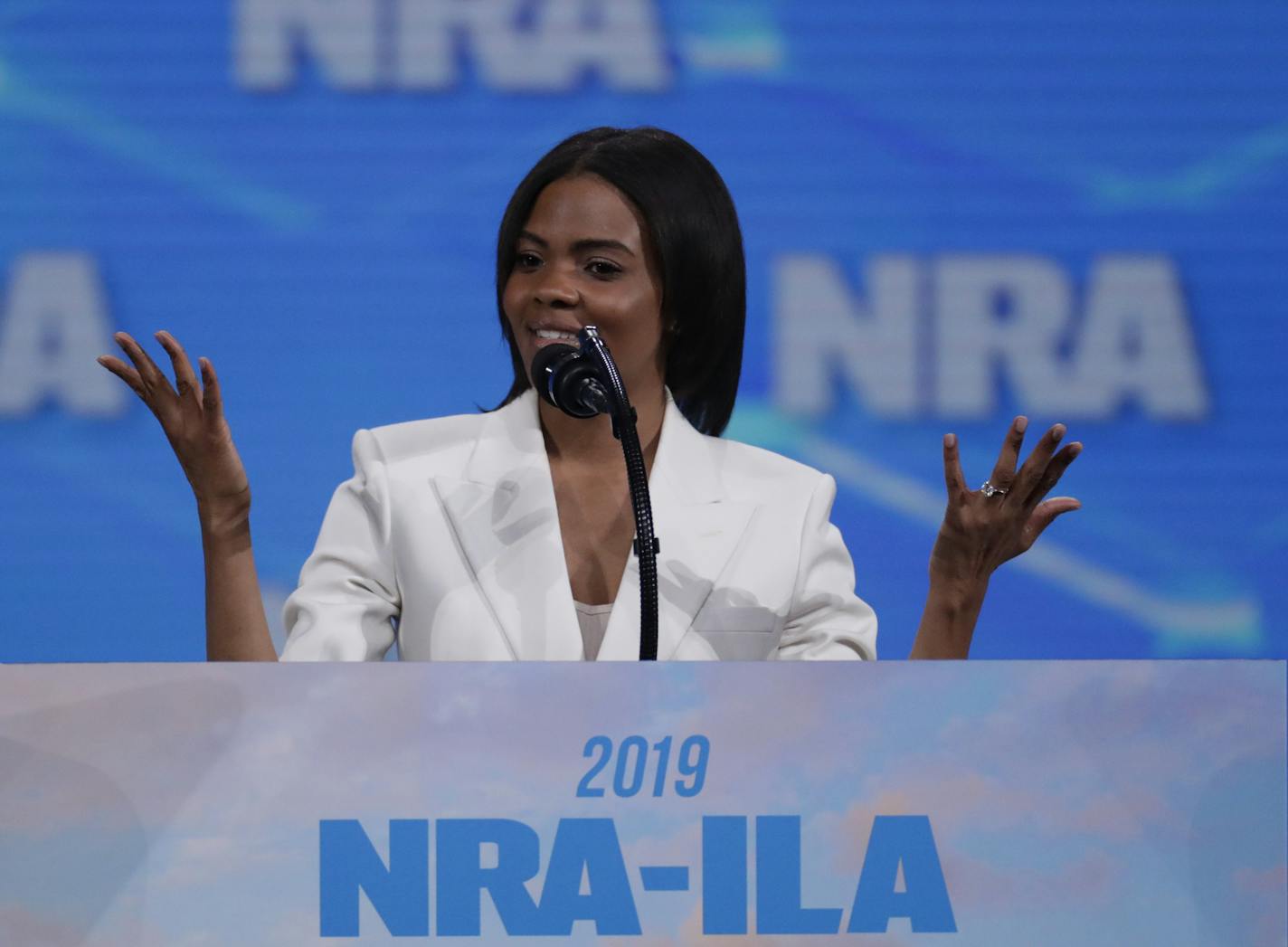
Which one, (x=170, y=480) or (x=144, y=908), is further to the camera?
(x=170, y=480)

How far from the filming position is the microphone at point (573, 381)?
1384 mm

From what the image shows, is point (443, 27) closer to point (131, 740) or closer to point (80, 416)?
point (80, 416)

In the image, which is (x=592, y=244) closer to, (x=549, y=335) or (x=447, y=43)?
(x=549, y=335)

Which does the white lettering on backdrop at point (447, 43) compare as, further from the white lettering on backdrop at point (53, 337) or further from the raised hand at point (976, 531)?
the raised hand at point (976, 531)

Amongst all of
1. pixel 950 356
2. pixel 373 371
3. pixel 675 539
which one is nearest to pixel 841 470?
pixel 950 356

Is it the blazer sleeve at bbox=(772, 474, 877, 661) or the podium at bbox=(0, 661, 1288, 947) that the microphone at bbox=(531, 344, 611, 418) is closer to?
the blazer sleeve at bbox=(772, 474, 877, 661)

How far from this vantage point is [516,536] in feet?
5.22

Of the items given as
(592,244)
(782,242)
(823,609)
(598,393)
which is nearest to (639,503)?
(598,393)

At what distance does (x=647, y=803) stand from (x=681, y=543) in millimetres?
635

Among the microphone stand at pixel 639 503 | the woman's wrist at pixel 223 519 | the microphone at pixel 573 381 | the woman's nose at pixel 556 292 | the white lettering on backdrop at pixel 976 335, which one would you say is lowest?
the microphone stand at pixel 639 503

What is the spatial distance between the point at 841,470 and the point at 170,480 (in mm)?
1082

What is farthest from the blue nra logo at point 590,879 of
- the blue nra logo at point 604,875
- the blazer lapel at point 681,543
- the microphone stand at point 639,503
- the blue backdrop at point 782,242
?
the blue backdrop at point 782,242

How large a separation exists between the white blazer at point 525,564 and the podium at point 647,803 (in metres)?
0.50

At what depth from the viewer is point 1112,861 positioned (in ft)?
3.22
